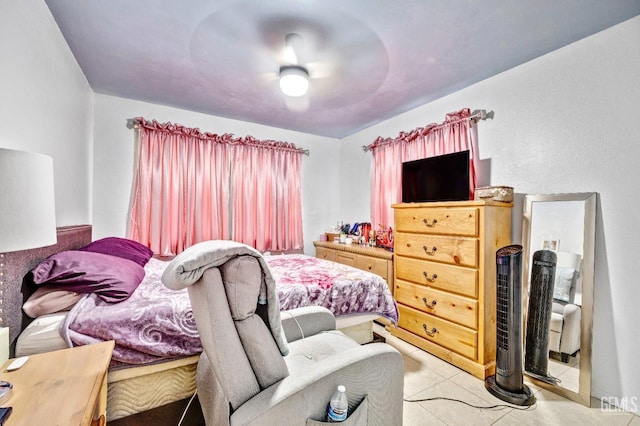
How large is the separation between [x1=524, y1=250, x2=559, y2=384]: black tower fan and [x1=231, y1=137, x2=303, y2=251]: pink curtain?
9.28 feet

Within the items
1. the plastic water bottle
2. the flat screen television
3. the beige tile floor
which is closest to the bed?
the plastic water bottle

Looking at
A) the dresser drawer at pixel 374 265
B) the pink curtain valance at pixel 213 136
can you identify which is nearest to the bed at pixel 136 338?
the dresser drawer at pixel 374 265

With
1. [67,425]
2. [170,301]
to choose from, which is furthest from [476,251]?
[67,425]

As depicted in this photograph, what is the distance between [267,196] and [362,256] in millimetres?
1558

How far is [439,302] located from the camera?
2.46 m

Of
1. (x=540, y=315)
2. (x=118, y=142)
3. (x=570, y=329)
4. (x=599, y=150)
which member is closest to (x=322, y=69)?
(x=599, y=150)

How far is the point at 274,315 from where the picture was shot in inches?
44.3

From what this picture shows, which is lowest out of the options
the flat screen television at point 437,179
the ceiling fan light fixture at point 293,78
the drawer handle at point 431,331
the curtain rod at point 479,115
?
the drawer handle at point 431,331

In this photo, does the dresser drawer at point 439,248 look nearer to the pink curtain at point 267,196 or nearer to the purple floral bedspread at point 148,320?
the purple floral bedspread at point 148,320

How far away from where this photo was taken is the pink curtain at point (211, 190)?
124 inches

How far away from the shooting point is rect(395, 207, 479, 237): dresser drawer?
224cm

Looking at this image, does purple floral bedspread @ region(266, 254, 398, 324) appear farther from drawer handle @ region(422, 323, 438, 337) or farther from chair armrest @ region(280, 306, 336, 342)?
drawer handle @ region(422, 323, 438, 337)

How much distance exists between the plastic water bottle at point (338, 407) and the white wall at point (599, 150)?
205 cm

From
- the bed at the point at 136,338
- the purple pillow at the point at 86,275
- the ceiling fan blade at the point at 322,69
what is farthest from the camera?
the ceiling fan blade at the point at 322,69
